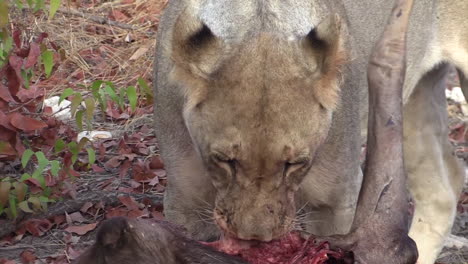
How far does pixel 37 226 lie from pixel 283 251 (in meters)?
2.08

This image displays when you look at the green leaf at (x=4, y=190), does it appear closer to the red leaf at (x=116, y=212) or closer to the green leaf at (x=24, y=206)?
the green leaf at (x=24, y=206)

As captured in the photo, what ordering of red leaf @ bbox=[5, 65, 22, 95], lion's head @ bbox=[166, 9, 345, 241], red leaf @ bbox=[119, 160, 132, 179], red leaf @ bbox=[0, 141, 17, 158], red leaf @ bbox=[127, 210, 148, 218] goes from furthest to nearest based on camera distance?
red leaf @ bbox=[119, 160, 132, 179]
red leaf @ bbox=[127, 210, 148, 218]
red leaf @ bbox=[5, 65, 22, 95]
red leaf @ bbox=[0, 141, 17, 158]
lion's head @ bbox=[166, 9, 345, 241]

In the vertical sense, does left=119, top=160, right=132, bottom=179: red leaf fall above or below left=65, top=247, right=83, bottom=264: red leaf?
above

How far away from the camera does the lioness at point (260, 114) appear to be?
3725 mm

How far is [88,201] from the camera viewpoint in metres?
5.71

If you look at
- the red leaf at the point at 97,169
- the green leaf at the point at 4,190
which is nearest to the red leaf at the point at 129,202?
the red leaf at the point at 97,169

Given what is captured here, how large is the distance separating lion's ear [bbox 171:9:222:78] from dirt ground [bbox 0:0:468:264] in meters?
1.55

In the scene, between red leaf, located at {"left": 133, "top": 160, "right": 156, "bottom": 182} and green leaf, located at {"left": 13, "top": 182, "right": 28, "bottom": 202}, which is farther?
red leaf, located at {"left": 133, "top": 160, "right": 156, "bottom": 182}

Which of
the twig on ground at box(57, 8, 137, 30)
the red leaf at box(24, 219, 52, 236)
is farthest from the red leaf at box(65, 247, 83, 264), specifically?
the twig on ground at box(57, 8, 137, 30)

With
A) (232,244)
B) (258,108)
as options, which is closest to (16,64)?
(258,108)

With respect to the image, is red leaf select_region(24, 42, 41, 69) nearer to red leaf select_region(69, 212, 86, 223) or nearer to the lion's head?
red leaf select_region(69, 212, 86, 223)

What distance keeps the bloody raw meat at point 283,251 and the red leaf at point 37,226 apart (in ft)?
6.47

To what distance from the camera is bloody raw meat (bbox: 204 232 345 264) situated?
3453 millimetres

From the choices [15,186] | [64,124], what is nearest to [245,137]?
[15,186]
